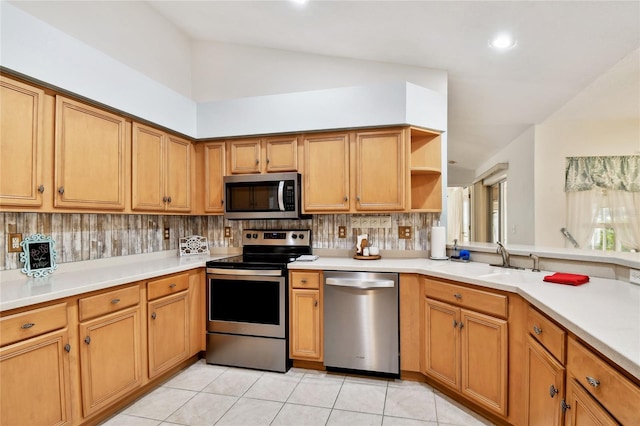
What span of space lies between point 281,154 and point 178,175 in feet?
3.26

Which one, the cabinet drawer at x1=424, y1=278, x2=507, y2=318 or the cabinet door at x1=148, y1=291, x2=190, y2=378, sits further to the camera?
the cabinet door at x1=148, y1=291, x2=190, y2=378

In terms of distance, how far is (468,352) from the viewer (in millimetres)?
1977

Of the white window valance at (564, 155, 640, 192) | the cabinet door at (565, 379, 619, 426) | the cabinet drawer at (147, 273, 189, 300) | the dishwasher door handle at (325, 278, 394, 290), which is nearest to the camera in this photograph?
the cabinet door at (565, 379, 619, 426)

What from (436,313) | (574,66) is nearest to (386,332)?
(436,313)

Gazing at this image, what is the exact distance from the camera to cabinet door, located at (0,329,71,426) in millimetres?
1418

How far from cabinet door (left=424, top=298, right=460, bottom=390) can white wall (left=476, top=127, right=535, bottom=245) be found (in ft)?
9.19

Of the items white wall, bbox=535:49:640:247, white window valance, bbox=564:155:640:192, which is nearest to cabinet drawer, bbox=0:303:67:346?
white wall, bbox=535:49:640:247

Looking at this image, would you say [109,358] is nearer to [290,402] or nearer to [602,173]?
[290,402]

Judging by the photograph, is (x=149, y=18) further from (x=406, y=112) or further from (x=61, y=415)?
(x=61, y=415)

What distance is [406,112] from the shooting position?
256 centimetres

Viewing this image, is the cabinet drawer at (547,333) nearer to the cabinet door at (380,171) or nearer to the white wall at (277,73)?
the cabinet door at (380,171)

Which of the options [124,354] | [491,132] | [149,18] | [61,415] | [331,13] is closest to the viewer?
[61,415]

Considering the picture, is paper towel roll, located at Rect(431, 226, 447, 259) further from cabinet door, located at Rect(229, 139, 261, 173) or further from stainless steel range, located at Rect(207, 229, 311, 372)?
cabinet door, located at Rect(229, 139, 261, 173)

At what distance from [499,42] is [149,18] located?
2.97 m
